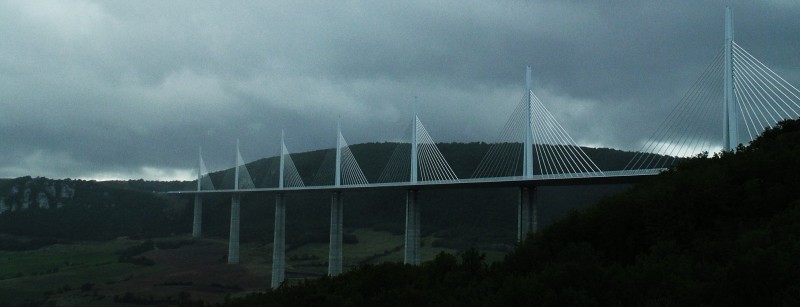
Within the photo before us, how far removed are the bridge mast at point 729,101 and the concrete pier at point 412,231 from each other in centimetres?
3003

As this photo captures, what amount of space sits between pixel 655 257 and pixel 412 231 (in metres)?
34.4

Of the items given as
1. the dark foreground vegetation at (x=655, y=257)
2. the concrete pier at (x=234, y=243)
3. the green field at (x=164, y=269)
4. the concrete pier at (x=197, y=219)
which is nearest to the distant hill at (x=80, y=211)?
the concrete pier at (x=197, y=219)

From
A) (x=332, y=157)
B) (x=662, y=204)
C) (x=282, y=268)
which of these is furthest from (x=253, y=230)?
(x=662, y=204)

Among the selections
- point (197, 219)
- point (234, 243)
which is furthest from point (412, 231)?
point (197, 219)

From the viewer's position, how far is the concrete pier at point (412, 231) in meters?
57.1

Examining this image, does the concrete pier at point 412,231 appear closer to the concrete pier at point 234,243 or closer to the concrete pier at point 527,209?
the concrete pier at point 527,209

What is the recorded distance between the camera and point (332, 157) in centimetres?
14225

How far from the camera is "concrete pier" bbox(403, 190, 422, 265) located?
5712cm

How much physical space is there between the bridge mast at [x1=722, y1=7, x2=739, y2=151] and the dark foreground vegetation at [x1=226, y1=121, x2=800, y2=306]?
1.30 m

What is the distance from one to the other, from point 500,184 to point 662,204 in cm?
1860

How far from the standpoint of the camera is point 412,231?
58.1 m

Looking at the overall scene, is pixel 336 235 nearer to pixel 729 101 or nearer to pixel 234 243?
pixel 234 243

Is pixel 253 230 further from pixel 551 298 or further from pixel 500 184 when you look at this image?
pixel 551 298

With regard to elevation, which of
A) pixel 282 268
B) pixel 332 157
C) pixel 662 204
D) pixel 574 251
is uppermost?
pixel 332 157
